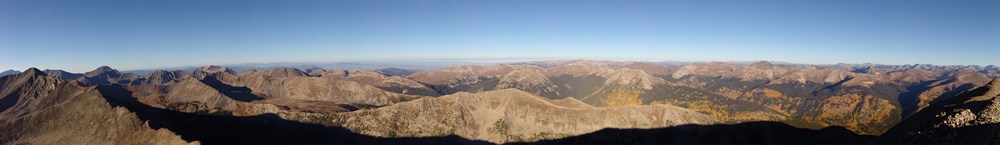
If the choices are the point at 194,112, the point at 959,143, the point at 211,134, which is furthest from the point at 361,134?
the point at 959,143

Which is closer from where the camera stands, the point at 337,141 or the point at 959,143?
the point at 959,143

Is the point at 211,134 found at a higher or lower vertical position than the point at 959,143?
lower

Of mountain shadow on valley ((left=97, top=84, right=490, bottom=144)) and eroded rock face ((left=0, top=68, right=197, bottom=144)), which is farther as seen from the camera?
eroded rock face ((left=0, top=68, right=197, bottom=144))

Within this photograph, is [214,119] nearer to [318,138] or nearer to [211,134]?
[211,134]

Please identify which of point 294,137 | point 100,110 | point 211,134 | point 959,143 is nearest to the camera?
point 959,143

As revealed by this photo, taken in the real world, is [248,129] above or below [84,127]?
above

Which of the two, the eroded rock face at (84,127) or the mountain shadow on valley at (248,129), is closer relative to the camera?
the mountain shadow on valley at (248,129)

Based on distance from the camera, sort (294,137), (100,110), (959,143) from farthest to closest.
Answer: (100,110), (294,137), (959,143)
